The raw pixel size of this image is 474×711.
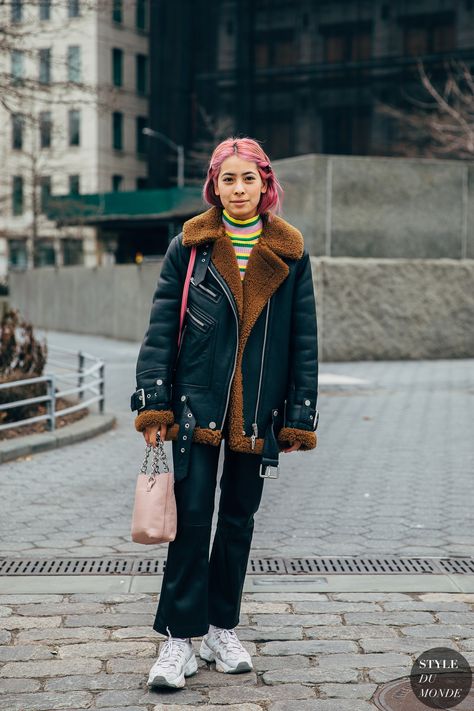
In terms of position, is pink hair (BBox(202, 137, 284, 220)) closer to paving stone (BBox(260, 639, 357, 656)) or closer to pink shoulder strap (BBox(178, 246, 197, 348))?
pink shoulder strap (BBox(178, 246, 197, 348))

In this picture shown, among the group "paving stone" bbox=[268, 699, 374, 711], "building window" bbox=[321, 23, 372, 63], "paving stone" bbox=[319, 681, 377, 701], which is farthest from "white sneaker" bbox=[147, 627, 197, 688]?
"building window" bbox=[321, 23, 372, 63]

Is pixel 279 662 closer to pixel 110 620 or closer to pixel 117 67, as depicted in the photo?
pixel 110 620

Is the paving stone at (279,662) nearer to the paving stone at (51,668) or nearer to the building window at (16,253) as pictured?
the paving stone at (51,668)

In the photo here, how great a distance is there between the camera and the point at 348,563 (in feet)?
18.4

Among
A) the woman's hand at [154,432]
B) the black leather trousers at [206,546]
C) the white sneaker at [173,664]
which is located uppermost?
the woman's hand at [154,432]

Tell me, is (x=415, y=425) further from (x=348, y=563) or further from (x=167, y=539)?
(x=167, y=539)

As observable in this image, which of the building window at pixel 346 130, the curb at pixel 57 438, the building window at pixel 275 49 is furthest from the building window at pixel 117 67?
the curb at pixel 57 438

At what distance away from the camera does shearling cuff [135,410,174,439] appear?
3.80 metres

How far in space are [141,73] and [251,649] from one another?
61755mm

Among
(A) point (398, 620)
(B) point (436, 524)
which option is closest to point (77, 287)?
(B) point (436, 524)

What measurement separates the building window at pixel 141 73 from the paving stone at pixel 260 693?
202ft

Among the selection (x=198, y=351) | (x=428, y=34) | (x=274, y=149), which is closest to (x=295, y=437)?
(x=198, y=351)

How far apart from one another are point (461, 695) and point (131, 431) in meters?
7.11

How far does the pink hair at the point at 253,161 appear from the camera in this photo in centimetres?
393
